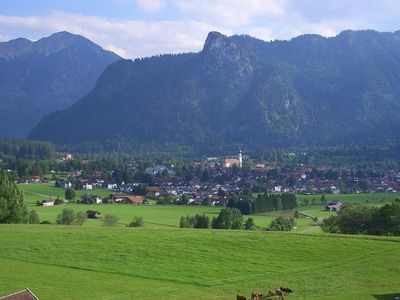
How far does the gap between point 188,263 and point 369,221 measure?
82.5 feet

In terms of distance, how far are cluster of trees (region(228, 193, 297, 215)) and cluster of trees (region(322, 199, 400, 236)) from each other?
35.2 m

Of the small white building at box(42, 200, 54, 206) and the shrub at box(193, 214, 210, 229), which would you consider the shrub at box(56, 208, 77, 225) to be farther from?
the small white building at box(42, 200, 54, 206)

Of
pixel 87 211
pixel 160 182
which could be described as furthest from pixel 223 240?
pixel 160 182

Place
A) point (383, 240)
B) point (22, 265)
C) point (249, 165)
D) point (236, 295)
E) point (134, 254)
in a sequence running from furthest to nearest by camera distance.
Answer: point (249, 165)
point (383, 240)
point (134, 254)
point (22, 265)
point (236, 295)

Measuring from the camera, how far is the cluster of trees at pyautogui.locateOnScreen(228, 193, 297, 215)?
96875 millimetres

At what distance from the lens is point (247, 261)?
3969cm

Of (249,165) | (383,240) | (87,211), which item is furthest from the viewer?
(249,165)

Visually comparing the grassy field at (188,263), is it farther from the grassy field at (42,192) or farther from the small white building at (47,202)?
the grassy field at (42,192)

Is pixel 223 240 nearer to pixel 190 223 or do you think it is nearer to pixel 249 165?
pixel 190 223

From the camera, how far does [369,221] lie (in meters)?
57.7

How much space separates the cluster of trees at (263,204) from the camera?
96.9 metres

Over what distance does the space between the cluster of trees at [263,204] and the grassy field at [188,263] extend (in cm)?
4859

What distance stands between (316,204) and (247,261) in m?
72.0

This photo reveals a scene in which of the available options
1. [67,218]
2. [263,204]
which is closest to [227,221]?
[67,218]
